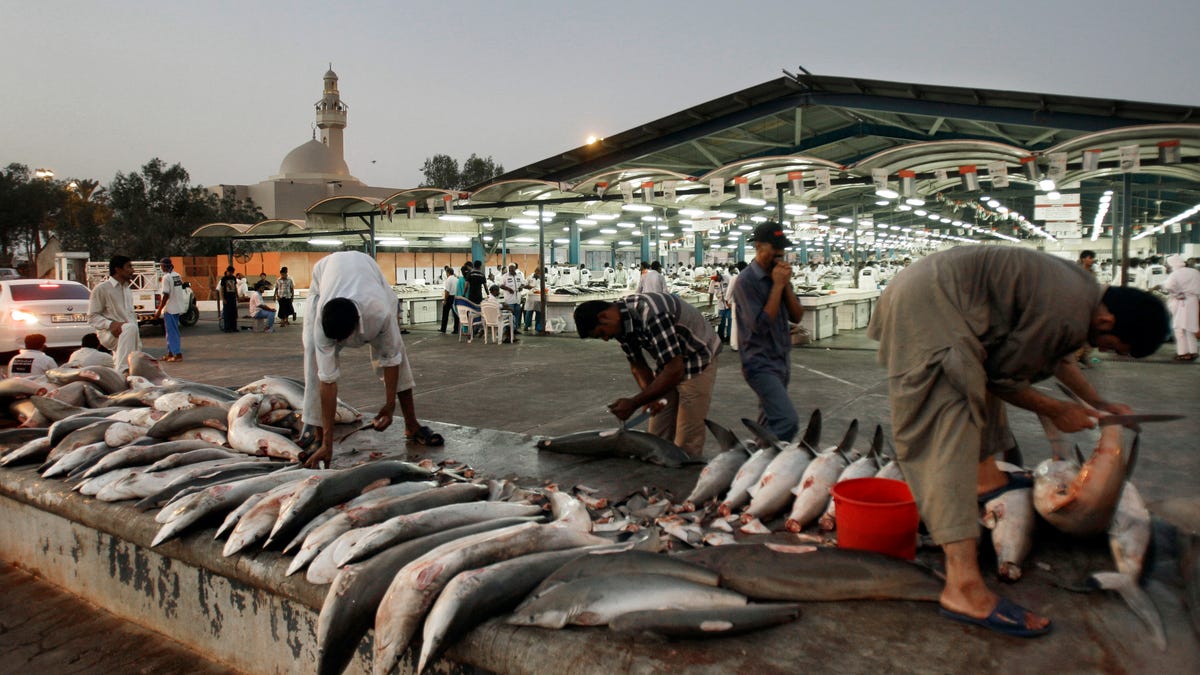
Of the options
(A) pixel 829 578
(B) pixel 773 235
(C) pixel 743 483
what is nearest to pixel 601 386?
(B) pixel 773 235

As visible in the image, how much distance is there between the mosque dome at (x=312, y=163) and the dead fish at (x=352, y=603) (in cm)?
7820

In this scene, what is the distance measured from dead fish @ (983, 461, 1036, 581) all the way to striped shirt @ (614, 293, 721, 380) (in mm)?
2212

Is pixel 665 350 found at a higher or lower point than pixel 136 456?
higher

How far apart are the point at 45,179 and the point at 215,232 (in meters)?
29.1

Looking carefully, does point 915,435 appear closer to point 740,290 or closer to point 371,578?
point 371,578

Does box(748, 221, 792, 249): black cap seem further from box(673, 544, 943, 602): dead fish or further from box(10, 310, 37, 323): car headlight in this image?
box(10, 310, 37, 323): car headlight

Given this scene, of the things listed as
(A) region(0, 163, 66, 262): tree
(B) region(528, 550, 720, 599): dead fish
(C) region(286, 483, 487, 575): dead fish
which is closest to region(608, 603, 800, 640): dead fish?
(B) region(528, 550, 720, 599): dead fish

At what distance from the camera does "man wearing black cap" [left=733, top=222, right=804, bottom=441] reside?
515 cm

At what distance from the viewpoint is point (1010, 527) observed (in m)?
3.08

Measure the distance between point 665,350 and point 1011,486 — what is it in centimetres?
220

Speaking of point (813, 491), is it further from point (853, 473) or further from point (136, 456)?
point (136, 456)

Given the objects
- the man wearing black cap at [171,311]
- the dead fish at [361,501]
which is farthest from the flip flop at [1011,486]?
the man wearing black cap at [171,311]

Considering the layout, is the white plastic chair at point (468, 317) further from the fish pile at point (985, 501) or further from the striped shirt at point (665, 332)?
the fish pile at point (985, 501)

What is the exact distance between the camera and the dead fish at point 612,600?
2.64m
